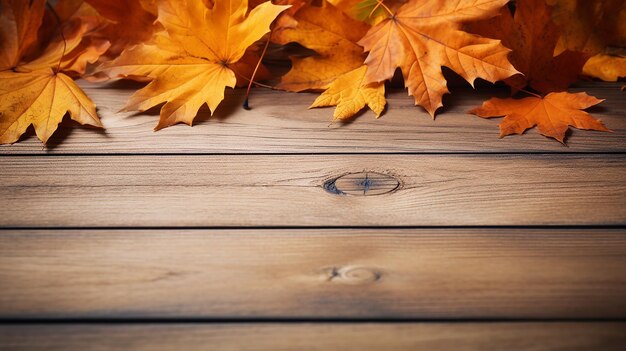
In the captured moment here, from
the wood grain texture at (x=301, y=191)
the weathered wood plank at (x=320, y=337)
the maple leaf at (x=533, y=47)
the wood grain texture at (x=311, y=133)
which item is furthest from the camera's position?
the maple leaf at (x=533, y=47)

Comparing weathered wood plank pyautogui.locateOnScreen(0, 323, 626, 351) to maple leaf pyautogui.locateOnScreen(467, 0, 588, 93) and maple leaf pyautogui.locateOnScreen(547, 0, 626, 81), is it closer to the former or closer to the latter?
maple leaf pyautogui.locateOnScreen(467, 0, 588, 93)

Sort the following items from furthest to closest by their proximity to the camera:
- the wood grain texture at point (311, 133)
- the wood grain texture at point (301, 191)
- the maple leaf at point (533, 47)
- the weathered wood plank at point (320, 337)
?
the maple leaf at point (533, 47)
the wood grain texture at point (311, 133)
the wood grain texture at point (301, 191)
the weathered wood plank at point (320, 337)

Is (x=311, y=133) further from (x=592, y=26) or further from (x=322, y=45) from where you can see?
(x=592, y=26)

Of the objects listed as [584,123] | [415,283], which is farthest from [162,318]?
[584,123]

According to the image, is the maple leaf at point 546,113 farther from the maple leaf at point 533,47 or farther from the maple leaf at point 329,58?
the maple leaf at point 329,58

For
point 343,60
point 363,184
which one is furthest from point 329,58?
point 363,184

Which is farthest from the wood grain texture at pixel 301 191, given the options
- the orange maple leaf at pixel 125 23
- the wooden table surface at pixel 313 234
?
the orange maple leaf at pixel 125 23

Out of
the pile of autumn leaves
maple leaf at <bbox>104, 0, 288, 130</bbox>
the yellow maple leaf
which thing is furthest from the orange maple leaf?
the yellow maple leaf
